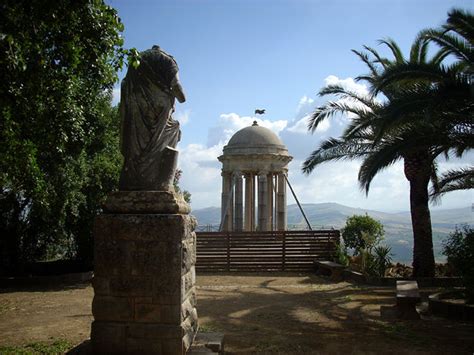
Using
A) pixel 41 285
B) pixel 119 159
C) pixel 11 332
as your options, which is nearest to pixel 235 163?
pixel 119 159

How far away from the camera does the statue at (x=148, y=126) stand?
5203 millimetres

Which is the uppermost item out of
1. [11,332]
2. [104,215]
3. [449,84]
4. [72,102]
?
[449,84]

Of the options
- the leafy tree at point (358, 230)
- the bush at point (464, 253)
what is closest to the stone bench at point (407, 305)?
the bush at point (464, 253)

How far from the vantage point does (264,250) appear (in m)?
17.1

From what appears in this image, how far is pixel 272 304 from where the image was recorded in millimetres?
9961

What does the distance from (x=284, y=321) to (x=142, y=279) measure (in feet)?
13.6

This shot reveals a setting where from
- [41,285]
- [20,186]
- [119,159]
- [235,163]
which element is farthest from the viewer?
[235,163]

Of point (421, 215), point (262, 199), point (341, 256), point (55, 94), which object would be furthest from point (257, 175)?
point (55, 94)

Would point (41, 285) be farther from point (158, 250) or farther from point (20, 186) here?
point (158, 250)

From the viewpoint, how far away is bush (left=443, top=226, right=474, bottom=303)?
25.7ft

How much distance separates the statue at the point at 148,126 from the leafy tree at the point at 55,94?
0.74 meters

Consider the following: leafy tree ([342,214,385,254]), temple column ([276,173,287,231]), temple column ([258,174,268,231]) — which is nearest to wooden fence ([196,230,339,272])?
leafy tree ([342,214,385,254])

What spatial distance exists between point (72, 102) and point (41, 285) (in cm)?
761

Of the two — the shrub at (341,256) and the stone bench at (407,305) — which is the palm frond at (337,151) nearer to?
the shrub at (341,256)
